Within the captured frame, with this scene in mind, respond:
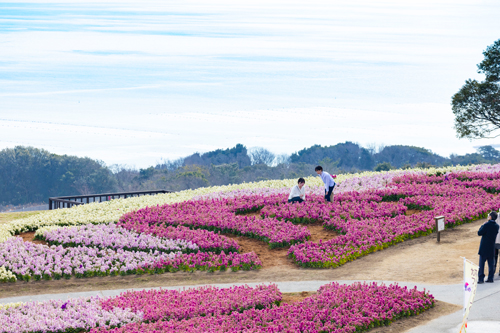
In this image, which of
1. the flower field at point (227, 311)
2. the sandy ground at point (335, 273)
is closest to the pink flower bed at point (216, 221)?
the sandy ground at point (335, 273)

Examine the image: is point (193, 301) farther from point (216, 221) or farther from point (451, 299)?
point (216, 221)

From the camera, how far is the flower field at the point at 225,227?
1432 cm

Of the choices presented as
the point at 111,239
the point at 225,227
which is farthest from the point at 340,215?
the point at 111,239

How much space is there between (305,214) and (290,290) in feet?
19.6

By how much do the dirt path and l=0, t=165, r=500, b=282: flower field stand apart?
0.32 metres

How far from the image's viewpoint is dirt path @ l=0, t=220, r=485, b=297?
1283cm

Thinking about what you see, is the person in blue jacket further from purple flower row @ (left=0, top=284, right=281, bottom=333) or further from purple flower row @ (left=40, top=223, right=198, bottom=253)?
purple flower row @ (left=40, top=223, right=198, bottom=253)

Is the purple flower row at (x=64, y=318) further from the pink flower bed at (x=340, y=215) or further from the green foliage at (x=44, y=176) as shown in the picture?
the green foliage at (x=44, y=176)

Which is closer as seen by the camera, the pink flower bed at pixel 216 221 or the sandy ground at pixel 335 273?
the sandy ground at pixel 335 273

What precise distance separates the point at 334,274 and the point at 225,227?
16.5ft

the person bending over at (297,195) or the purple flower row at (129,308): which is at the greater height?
the person bending over at (297,195)

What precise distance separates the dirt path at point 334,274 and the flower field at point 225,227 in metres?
0.32

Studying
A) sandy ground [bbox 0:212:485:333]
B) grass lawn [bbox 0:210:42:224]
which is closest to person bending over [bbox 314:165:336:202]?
sandy ground [bbox 0:212:485:333]

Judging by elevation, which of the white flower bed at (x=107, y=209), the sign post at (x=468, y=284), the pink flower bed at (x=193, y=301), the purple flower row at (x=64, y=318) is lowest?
the purple flower row at (x=64, y=318)
